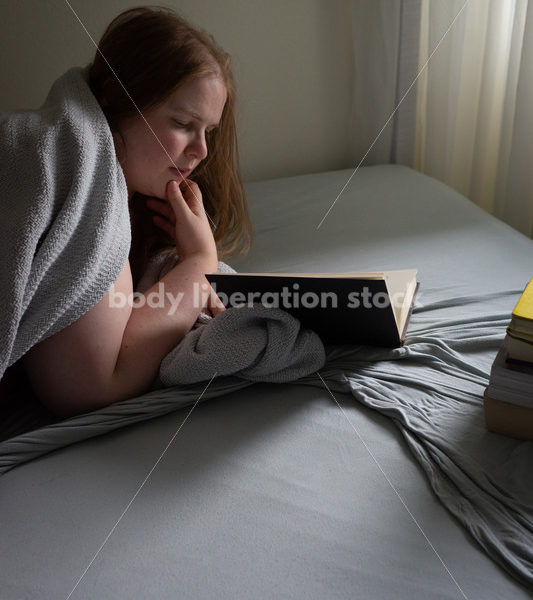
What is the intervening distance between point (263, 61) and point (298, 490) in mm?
1341

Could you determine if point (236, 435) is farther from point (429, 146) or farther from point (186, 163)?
point (429, 146)

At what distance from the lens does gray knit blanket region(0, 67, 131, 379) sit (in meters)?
0.65

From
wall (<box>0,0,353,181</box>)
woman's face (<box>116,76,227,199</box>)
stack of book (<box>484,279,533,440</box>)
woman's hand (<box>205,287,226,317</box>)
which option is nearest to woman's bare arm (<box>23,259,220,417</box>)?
woman's hand (<box>205,287,226,317</box>)

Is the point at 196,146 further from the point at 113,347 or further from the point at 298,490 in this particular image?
the point at 298,490

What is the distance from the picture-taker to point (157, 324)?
80cm

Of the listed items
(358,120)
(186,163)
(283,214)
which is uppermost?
(186,163)

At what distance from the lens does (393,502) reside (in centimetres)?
58

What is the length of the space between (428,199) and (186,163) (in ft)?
2.28

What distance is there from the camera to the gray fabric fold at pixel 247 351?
2.42ft

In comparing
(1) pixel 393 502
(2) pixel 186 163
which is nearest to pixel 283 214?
(2) pixel 186 163

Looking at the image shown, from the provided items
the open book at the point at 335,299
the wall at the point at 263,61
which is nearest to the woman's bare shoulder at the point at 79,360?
the open book at the point at 335,299

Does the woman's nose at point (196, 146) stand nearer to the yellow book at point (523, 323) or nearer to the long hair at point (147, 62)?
the long hair at point (147, 62)

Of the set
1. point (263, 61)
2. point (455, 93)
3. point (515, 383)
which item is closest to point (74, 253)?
point (515, 383)

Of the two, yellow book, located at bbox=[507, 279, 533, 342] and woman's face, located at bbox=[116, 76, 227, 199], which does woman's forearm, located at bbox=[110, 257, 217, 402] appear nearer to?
woman's face, located at bbox=[116, 76, 227, 199]
